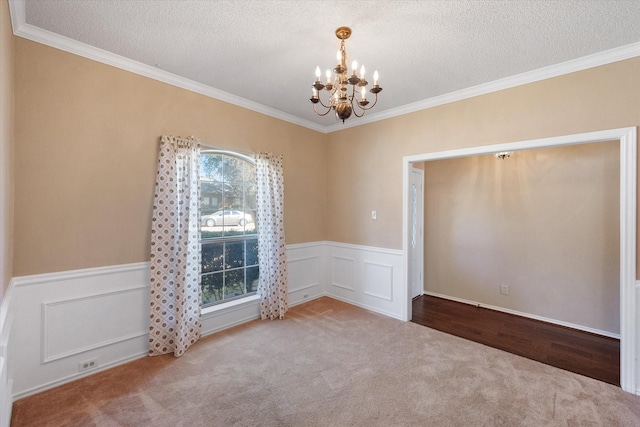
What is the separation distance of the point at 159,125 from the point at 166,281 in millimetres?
1567

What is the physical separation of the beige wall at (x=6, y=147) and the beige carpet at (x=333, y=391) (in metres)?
1.09

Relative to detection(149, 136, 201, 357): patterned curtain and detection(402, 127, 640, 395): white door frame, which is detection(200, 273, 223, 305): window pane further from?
detection(402, 127, 640, 395): white door frame

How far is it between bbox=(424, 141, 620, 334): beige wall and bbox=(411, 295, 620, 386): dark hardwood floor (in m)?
0.28

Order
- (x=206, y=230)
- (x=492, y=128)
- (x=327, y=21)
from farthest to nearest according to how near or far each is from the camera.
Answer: (x=206, y=230) → (x=492, y=128) → (x=327, y=21)

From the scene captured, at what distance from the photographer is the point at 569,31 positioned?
208 centimetres

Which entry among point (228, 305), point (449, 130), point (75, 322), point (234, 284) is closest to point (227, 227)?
point (234, 284)

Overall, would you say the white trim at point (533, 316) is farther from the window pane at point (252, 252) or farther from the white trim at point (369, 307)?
the window pane at point (252, 252)

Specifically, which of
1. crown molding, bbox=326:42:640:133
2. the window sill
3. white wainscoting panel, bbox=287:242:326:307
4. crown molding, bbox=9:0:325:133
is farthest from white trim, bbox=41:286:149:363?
crown molding, bbox=326:42:640:133

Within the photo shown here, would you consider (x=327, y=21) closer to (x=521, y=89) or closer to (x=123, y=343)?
(x=521, y=89)

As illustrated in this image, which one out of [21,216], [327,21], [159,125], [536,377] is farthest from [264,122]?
[536,377]

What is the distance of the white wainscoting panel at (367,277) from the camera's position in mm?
3715

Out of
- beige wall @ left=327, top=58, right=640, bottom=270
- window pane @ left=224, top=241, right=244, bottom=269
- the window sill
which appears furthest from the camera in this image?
window pane @ left=224, top=241, right=244, bottom=269

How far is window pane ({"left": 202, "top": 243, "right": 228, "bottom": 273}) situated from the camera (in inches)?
127

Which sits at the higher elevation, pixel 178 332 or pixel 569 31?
pixel 569 31
